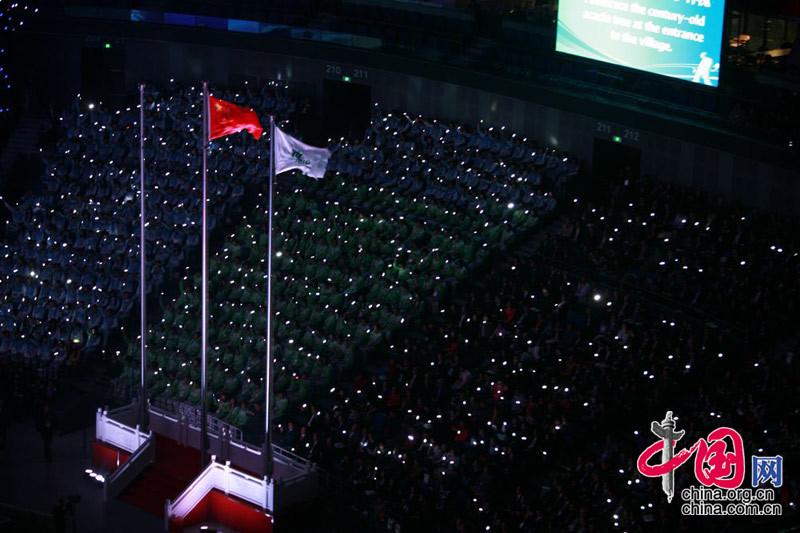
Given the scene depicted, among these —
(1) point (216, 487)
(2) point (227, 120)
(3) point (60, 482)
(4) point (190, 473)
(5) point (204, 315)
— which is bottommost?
(3) point (60, 482)

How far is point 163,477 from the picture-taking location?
38562mm

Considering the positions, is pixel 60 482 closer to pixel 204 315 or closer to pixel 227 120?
pixel 204 315

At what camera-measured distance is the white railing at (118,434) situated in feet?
129

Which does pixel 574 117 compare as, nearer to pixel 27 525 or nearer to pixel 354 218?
pixel 354 218

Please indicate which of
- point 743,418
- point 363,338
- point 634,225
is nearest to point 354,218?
point 363,338

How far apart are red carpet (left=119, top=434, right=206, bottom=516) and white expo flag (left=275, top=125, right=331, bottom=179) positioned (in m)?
8.96

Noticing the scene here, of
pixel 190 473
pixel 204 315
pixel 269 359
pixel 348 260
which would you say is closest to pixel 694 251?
pixel 348 260

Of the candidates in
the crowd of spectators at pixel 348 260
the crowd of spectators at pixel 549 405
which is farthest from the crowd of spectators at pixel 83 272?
the crowd of spectators at pixel 549 405

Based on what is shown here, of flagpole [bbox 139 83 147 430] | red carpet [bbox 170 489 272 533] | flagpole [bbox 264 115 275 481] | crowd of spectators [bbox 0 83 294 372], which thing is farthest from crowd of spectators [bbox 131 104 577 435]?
flagpole [bbox 264 115 275 481]

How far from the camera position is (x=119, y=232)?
49.0 meters

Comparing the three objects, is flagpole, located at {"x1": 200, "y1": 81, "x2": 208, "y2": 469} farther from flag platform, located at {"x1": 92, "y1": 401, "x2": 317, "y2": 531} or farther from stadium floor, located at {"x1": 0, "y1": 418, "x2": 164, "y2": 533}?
stadium floor, located at {"x1": 0, "y1": 418, "x2": 164, "y2": 533}

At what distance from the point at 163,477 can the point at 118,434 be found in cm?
209

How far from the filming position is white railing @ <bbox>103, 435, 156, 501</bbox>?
3838cm

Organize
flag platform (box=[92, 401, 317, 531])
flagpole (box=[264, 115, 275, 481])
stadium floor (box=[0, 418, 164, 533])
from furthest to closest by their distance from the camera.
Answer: stadium floor (box=[0, 418, 164, 533])
flag platform (box=[92, 401, 317, 531])
flagpole (box=[264, 115, 275, 481])
